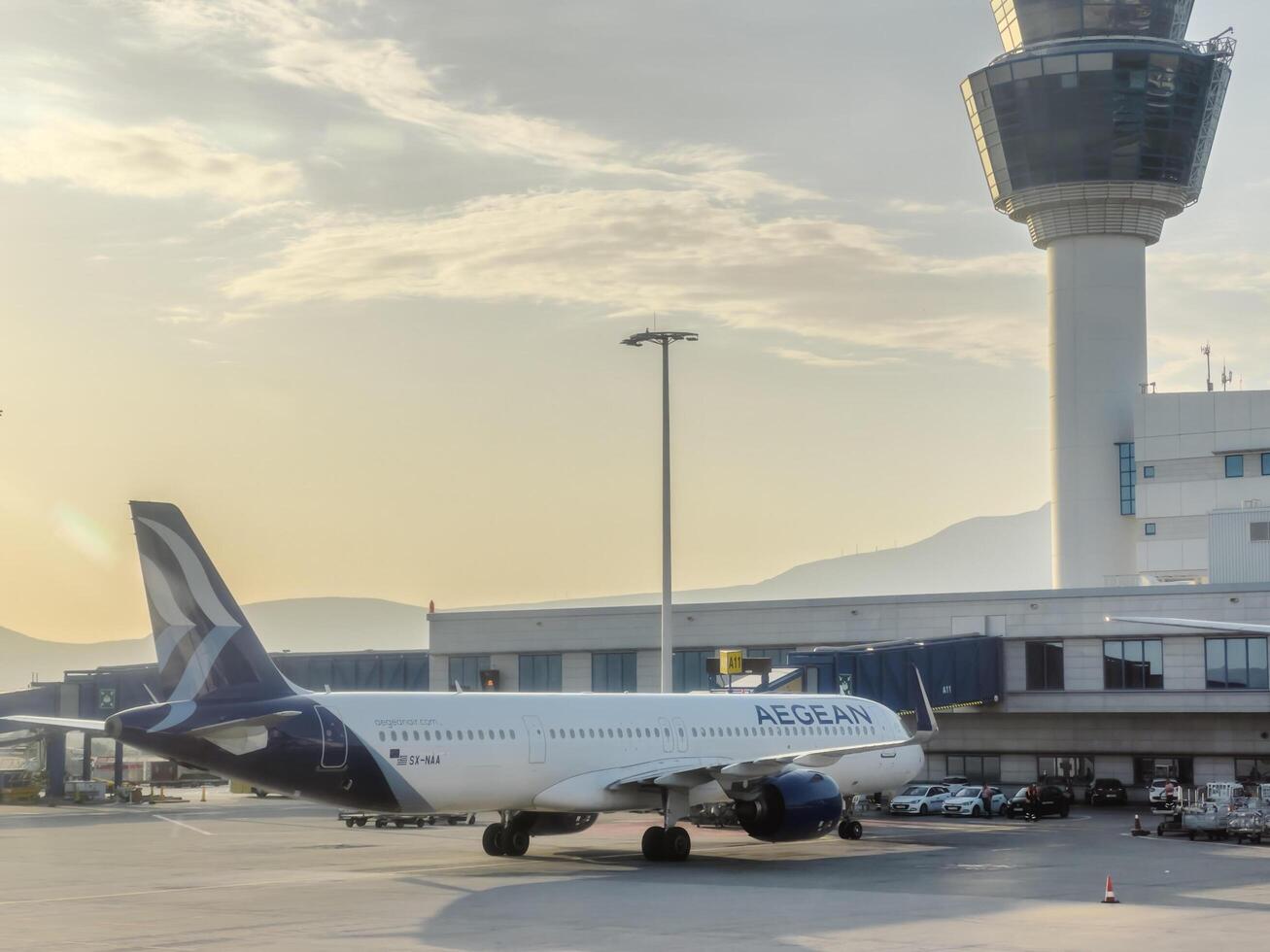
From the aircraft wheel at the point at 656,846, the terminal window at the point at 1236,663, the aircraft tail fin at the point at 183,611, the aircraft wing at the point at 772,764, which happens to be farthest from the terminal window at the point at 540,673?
the aircraft tail fin at the point at 183,611

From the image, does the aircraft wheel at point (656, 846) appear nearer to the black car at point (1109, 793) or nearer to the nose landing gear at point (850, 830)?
the nose landing gear at point (850, 830)

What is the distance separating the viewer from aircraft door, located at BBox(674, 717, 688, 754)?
43844 millimetres

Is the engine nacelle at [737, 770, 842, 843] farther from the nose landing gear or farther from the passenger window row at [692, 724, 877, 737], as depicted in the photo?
the nose landing gear

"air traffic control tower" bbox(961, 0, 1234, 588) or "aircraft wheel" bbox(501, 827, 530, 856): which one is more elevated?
"air traffic control tower" bbox(961, 0, 1234, 588)

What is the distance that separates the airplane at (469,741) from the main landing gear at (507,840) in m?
0.04

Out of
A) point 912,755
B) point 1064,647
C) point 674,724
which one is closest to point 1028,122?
point 1064,647

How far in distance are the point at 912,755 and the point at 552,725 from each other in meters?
14.4

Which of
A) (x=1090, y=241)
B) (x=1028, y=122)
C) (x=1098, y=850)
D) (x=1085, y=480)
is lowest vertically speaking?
(x=1098, y=850)

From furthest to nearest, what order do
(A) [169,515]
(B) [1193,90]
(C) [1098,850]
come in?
(B) [1193,90]
(C) [1098,850]
(A) [169,515]

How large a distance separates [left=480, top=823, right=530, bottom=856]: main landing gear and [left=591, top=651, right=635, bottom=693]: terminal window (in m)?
34.3


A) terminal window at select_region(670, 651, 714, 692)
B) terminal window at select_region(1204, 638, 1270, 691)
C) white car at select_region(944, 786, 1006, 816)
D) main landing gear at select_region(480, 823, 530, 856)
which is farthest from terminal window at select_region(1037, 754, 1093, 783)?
main landing gear at select_region(480, 823, 530, 856)

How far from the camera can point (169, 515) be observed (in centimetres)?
3528

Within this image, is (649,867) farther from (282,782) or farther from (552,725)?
(282,782)

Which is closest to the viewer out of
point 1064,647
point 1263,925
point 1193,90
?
point 1263,925
